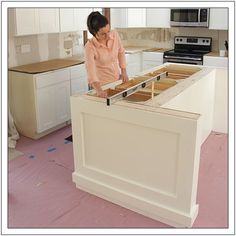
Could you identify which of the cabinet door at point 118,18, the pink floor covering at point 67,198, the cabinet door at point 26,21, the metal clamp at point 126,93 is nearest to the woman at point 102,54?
the metal clamp at point 126,93

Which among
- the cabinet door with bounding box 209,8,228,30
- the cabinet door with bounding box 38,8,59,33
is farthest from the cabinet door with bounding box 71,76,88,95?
the cabinet door with bounding box 209,8,228,30

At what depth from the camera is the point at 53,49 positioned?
4.11 m

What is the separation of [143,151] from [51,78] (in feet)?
5.98

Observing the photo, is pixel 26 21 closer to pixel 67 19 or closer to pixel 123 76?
pixel 67 19

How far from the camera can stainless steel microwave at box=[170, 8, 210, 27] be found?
4426mm

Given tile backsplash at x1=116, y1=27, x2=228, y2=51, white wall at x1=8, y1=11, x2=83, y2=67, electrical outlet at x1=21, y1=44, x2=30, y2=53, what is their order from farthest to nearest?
tile backsplash at x1=116, y1=27, x2=228, y2=51
electrical outlet at x1=21, y1=44, x2=30, y2=53
white wall at x1=8, y1=11, x2=83, y2=67

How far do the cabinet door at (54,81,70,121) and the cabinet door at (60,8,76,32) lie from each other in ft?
2.51

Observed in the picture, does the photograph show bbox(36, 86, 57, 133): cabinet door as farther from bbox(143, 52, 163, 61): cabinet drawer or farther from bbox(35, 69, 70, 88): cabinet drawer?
bbox(143, 52, 163, 61): cabinet drawer

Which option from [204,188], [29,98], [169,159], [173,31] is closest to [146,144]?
[169,159]

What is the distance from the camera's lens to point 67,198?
7.64 feet

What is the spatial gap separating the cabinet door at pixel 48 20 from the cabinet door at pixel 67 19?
8 cm

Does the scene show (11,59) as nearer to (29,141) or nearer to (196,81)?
(29,141)

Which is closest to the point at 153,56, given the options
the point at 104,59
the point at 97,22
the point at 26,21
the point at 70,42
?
the point at 70,42

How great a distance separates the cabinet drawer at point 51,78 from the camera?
3.28 meters
